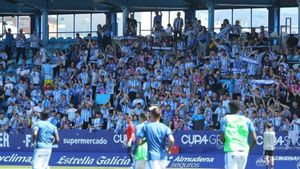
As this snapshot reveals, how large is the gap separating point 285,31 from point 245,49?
6.66 m

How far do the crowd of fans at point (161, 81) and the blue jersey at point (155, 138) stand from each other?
1734cm

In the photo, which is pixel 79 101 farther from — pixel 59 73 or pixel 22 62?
pixel 22 62

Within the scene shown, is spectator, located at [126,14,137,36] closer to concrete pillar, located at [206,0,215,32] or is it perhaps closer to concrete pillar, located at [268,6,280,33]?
concrete pillar, located at [206,0,215,32]

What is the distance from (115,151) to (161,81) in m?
4.49

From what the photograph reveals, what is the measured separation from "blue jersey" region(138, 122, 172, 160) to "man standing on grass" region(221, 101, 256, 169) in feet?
4.37

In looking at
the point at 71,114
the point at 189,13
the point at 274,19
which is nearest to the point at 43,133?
the point at 71,114

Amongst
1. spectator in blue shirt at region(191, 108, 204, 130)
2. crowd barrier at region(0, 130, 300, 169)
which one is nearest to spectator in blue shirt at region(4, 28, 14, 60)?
crowd barrier at region(0, 130, 300, 169)

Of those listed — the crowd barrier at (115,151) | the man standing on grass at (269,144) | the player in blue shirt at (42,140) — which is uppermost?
the player in blue shirt at (42,140)

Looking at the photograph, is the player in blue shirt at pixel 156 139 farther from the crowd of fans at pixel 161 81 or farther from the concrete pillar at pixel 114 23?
the concrete pillar at pixel 114 23

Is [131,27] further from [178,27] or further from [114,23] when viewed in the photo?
[114,23]

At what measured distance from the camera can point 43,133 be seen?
792 inches

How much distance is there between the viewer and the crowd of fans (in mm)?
34312

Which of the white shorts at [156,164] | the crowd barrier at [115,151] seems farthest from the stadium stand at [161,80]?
the white shorts at [156,164]

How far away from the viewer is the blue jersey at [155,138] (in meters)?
15.4
